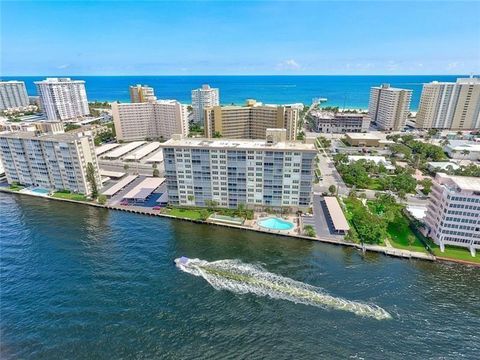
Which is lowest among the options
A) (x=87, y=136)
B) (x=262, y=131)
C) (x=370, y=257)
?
(x=370, y=257)

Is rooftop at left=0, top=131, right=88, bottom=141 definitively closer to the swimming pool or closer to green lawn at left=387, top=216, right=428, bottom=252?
the swimming pool

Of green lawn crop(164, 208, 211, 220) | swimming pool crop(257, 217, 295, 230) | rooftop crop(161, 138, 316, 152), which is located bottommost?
swimming pool crop(257, 217, 295, 230)

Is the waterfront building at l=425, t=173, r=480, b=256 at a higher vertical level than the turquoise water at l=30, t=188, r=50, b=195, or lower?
higher

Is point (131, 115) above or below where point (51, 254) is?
above

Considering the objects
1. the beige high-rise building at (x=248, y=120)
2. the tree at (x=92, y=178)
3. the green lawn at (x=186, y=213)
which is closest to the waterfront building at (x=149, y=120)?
the beige high-rise building at (x=248, y=120)

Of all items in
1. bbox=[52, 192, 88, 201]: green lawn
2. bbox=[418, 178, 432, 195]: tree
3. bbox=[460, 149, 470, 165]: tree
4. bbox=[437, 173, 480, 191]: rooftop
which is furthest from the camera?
bbox=[460, 149, 470, 165]: tree

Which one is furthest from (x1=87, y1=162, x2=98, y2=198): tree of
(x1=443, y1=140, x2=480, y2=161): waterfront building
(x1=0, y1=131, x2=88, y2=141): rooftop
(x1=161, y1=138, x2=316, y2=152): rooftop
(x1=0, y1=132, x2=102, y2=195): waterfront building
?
(x1=443, y1=140, x2=480, y2=161): waterfront building

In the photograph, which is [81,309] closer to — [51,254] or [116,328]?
[116,328]

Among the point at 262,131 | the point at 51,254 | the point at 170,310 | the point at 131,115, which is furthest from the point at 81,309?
the point at 131,115
